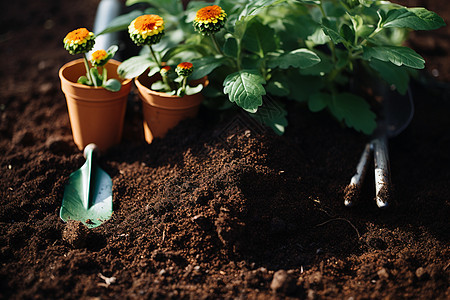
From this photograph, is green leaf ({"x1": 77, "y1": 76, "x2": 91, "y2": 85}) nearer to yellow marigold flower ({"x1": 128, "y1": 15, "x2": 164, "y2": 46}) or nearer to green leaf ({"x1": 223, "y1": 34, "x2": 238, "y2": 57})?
yellow marigold flower ({"x1": 128, "y1": 15, "x2": 164, "y2": 46})

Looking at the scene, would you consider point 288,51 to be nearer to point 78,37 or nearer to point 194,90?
point 194,90

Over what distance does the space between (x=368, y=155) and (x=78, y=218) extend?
1.44 meters

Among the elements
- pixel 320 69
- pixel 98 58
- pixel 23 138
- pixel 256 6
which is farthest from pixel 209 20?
pixel 23 138

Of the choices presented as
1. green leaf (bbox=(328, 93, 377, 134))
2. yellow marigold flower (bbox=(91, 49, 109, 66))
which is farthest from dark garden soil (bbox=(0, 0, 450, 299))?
yellow marigold flower (bbox=(91, 49, 109, 66))

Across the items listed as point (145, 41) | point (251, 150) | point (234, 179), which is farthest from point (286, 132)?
point (145, 41)

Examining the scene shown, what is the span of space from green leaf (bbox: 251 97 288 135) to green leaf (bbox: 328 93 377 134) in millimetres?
301

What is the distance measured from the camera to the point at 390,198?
1.84 metres

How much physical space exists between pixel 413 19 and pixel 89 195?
5.58 ft

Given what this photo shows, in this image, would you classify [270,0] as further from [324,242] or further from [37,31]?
[37,31]

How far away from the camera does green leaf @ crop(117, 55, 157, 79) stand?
6.80 ft

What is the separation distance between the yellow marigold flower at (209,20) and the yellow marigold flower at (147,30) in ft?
0.57

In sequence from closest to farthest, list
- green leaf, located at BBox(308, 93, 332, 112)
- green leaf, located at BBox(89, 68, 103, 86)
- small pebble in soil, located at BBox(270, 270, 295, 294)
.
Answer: small pebble in soil, located at BBox(270, 270, 295, 294)
green leaf, located at BBox(89, 68, 103, 86)
green leaf, located at BBox(308, 93, 332, 112)

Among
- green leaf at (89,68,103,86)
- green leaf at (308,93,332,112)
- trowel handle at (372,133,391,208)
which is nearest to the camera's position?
trowel handle at (372,133,391,208)

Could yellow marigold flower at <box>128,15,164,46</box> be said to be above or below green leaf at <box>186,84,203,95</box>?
above
